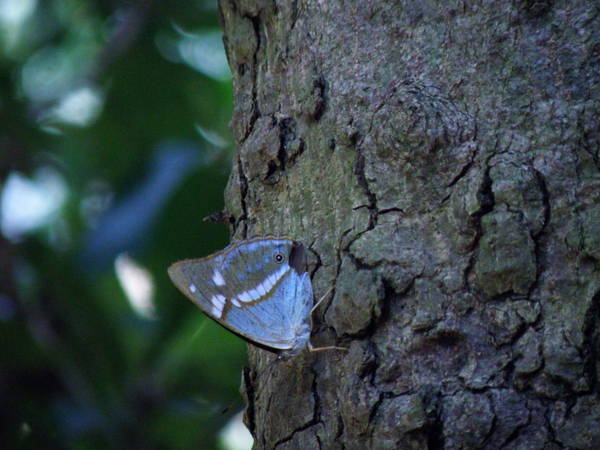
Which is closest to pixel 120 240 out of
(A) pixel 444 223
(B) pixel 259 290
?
(B) pixel 259 290

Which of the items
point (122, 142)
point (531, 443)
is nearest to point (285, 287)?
point (531, 443)

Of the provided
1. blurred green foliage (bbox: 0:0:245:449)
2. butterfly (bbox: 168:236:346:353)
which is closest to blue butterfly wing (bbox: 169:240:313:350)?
butterfly (bbox: 168:236:346:353)

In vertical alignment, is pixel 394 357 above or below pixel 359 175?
below

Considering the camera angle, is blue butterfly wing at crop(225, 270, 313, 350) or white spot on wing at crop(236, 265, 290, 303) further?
white spot on wing at crop(236, 265, 290, 303)

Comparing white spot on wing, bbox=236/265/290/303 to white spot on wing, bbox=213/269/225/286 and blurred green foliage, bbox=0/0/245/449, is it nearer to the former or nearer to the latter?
white spot on wing, bbox=213/269/225/286

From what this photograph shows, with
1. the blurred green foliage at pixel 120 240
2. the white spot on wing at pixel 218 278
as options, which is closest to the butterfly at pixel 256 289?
the white spot on wing at pixel 218 278

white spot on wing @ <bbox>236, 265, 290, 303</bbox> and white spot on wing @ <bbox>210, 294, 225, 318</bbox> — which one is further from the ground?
white spot on wing @ <bbox>236, 265, 290, 303</bbox>

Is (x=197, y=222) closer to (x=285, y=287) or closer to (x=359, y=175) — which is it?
(x=285, y=287)

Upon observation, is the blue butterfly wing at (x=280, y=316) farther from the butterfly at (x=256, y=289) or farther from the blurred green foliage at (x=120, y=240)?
the blurred green foliage at (x=120, y=240)
